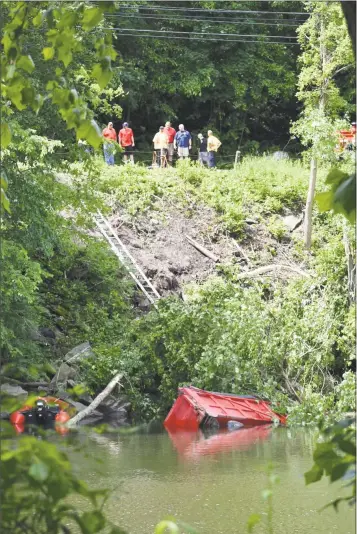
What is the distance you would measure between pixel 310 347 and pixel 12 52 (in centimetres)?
1908

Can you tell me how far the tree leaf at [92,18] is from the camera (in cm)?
353

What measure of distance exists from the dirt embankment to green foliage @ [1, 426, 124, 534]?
24311mm

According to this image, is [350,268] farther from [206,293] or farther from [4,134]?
[4,134]

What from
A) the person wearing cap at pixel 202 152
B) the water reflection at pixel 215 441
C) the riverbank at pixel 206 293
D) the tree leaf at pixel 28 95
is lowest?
the water reflection at pixel 215 441

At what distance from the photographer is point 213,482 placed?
14.2 m

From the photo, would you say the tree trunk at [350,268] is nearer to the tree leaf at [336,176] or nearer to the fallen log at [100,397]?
the fallen log at [100,397]

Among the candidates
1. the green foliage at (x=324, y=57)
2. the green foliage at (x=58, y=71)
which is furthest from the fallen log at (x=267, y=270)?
the green foliage at (x=58, y=71)

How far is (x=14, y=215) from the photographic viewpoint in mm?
20750

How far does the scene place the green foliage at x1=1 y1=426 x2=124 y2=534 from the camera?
106 inches

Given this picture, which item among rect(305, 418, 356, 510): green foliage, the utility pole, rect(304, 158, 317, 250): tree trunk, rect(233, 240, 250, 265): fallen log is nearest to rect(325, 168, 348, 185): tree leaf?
rect(305, 418, 356, 510): green foliage

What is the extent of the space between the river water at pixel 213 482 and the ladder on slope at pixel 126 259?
23.2ft

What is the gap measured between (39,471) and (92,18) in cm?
164

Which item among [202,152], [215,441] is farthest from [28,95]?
[202,152]

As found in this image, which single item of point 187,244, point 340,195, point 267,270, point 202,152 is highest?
point 202,152
